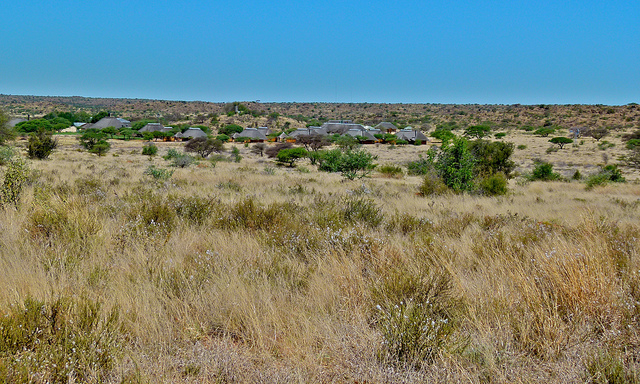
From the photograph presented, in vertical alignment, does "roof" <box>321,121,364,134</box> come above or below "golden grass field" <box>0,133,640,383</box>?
above

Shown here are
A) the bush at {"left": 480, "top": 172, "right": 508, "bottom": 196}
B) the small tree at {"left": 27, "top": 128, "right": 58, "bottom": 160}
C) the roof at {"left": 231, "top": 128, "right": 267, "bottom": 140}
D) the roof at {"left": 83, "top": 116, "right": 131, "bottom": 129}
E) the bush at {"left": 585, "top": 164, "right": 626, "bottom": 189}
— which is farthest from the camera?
the roof at {"left": 83, "top": 116, "right": 131, "bottom": 129}

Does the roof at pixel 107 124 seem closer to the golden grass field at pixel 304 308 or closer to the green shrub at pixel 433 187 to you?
the green shrub at pixel 433 187

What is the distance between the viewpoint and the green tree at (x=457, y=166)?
15.4 meters

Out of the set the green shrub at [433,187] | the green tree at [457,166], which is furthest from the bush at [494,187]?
the green shrub at [433,187]

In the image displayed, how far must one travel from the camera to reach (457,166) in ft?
52.1

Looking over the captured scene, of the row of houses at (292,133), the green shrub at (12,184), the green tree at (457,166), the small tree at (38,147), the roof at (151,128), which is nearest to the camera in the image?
the green shrub at (12,184)

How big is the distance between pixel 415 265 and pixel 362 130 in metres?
67.0

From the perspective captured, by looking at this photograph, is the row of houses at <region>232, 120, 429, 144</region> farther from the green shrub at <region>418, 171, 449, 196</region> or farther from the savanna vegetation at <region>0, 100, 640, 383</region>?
the savanna vegetation at <region>0, 100, 640, 383</region>

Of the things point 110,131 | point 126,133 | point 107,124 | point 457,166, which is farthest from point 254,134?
point 457,166

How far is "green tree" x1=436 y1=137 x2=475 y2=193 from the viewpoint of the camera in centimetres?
1542

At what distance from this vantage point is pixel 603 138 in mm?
57938

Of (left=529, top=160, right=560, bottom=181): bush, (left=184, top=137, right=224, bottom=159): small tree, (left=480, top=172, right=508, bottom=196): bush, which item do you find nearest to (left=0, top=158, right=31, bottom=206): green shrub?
(left=480, top=172, right=508, bottom=196): bush

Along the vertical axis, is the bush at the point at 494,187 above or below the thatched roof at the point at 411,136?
below

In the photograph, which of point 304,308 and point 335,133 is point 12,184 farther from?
point 335,133
